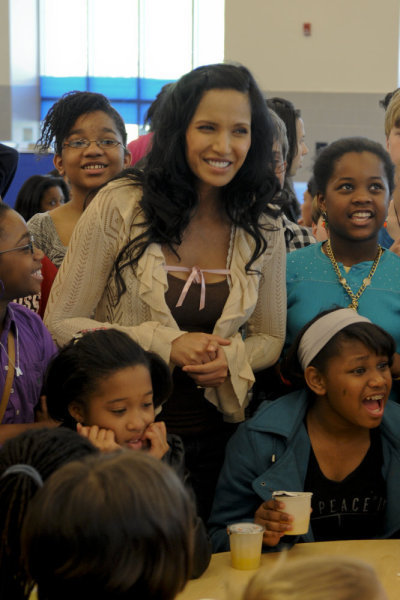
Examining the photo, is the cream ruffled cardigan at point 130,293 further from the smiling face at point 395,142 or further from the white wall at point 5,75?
the white wall at point 5,75

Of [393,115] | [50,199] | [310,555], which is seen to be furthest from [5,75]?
[310,555]

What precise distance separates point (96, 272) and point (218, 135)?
530 mm

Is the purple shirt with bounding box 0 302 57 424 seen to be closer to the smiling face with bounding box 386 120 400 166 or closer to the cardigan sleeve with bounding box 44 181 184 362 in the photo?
the cardigan sleeve with bounding box 44 181 184 362

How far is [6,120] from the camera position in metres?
A: 12.1

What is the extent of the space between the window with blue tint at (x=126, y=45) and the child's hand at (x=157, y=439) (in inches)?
463

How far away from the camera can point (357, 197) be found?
2.71 m

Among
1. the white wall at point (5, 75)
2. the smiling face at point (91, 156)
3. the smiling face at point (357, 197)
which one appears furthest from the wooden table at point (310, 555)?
the white wall at point (5, 75)

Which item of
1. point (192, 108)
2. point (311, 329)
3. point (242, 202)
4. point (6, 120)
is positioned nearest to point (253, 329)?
point (311, 329)

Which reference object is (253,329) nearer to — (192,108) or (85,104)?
(192,108)

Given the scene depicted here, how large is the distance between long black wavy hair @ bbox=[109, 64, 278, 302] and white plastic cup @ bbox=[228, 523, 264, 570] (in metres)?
0.78

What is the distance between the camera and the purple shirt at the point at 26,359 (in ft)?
7.57

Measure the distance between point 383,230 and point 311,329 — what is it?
113 centimetres

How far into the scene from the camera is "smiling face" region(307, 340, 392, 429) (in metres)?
2.40

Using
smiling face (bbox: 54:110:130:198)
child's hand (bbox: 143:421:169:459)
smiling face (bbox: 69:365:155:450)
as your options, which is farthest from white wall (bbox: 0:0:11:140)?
child's hand (bbox: 143:421:169:459)
